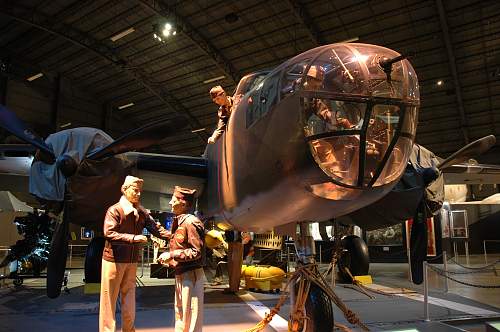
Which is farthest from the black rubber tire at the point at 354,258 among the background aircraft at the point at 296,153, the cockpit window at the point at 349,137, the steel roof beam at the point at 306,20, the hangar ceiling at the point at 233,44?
the steel roof beam at the point at 306,20

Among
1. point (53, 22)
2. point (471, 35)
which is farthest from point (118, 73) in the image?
point (471, 35)

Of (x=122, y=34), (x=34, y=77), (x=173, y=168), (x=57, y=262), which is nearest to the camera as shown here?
(x=57, y=262)

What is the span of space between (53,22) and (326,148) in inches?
799

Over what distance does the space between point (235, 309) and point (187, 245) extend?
334 cm

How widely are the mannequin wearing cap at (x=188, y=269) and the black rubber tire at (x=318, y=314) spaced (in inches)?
47.8

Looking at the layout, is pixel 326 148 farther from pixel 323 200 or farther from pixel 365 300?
pixel 365 300

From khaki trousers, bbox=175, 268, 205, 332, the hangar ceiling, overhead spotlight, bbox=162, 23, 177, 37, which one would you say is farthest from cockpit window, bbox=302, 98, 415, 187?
overhead spotlight, bbox=162, 23, 177, 37

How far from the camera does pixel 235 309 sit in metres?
6.91

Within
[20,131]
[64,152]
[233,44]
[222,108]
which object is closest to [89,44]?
[233,44]

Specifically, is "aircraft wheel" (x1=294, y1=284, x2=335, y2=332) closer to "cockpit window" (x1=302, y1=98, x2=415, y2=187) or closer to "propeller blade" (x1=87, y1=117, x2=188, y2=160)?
"cockpit window" (x1=302, y1=98, x2=415, y2=187)

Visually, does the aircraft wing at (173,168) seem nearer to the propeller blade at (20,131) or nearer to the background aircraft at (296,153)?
the background aircraft at (296,153)

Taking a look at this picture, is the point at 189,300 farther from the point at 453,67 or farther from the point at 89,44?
the point at 89,44

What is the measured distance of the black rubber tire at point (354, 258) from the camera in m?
10.4

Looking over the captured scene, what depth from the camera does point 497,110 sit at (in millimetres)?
22672
